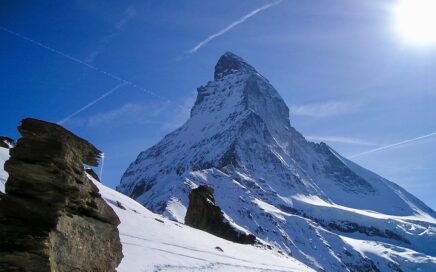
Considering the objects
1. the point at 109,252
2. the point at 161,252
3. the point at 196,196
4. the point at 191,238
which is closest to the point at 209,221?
the point at 196,196

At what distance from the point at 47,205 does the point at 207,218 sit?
61555 mm

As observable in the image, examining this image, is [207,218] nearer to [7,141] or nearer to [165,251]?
[7,141]

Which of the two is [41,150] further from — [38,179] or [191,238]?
[191,238]

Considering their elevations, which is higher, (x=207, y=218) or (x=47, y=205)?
(x=207, y=218)

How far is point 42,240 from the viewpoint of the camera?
1377cm

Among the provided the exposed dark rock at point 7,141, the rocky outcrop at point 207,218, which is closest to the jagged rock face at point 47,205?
the exposed dark rock at point 7,141

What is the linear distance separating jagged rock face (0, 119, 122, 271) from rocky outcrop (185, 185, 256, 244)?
5588cm

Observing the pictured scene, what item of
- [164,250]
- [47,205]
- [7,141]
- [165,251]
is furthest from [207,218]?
[47,205]

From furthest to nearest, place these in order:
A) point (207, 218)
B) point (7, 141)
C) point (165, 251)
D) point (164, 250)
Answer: point (207, 218) → point (7, 141) → point (164, 250) → point (165, 251)

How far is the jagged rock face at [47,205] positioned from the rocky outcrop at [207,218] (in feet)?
183

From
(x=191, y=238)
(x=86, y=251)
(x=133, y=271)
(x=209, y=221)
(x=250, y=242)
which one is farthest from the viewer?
(x=209, y=221)

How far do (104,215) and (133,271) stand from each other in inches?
259

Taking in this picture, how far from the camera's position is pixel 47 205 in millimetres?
14656

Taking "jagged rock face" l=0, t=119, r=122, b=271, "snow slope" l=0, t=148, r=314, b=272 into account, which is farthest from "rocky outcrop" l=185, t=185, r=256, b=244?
"jagged rock face" l=0, t=119, r=122, b=271
